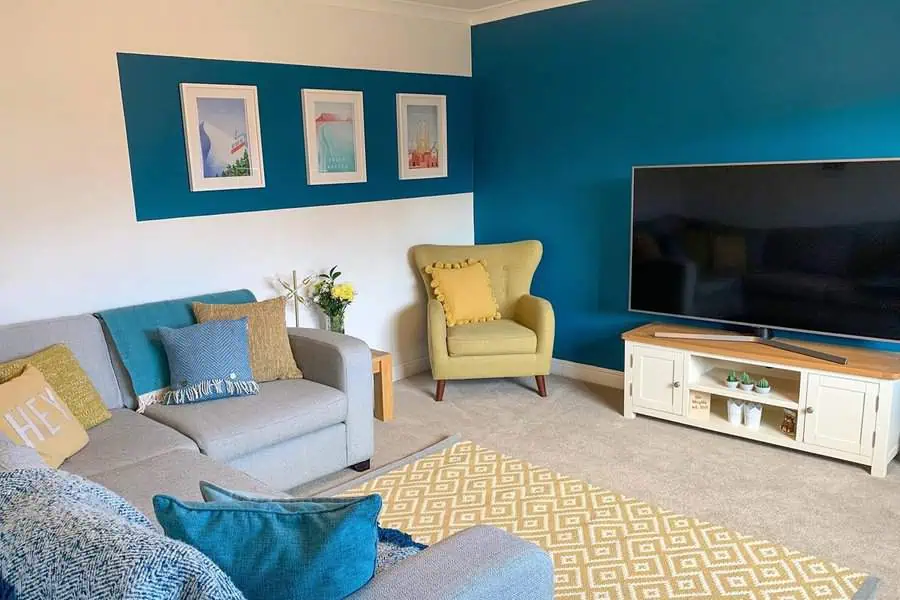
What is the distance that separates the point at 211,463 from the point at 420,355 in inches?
103

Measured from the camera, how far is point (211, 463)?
8.38ft

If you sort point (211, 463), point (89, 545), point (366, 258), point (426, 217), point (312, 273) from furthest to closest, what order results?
point (426, 217) < point (366, 258) < point (312, 273) < point (211, 463) < point (89, 545)

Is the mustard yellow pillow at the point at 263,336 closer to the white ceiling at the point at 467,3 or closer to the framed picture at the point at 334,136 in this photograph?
the framed picture at the point at 334,136

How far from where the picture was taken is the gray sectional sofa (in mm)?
2459

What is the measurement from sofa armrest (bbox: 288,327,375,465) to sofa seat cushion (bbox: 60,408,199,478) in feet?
2.50

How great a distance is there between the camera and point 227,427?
9.38ft

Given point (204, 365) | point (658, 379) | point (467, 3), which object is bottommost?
point (658, 379)

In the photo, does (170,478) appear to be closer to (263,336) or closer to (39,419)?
(39,419)

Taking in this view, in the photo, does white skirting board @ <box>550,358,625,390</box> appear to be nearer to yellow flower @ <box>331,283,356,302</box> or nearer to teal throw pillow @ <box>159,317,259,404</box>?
yellow flower @ <box>331,283,356,302</box>

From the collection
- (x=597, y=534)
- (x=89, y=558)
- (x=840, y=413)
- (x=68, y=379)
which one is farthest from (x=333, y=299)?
(x=89, y=558)

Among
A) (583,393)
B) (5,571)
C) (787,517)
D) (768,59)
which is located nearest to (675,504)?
(787,517)

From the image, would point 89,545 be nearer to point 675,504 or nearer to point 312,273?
point 675,504

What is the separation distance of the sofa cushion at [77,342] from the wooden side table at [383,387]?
1.38 m

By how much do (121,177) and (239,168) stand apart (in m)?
0.64
